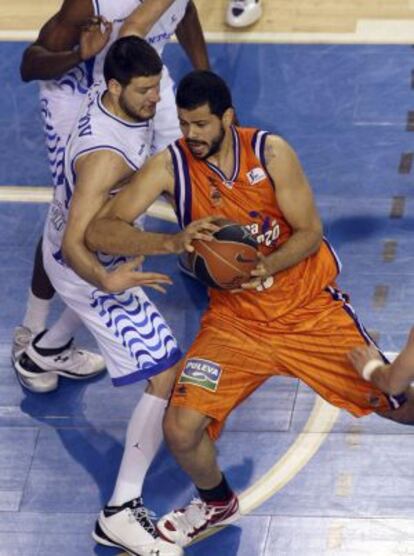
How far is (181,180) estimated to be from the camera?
6.23 metres

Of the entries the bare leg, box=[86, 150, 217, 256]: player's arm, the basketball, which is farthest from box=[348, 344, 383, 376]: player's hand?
box=[86, 150, 217, 256]: player's arm

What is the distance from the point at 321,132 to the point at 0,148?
2.36 meters

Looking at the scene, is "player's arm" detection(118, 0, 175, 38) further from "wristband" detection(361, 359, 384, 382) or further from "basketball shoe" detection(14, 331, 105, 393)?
"wristband" detection(361, 359, 384, 382)

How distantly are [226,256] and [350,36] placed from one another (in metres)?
4.70

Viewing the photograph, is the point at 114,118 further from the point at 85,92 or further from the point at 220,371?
the point at 220,371

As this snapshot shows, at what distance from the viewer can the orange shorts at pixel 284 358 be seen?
616 cm

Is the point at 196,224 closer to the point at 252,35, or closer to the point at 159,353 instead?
the point at 159,353

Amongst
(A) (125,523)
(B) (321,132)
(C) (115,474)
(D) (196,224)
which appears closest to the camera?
(D) (196,224)

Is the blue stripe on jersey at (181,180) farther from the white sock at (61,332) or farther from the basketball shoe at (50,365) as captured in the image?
the basketball shoe at (50,365)

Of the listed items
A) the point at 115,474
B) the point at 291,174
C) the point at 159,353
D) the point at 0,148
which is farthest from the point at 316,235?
the point at 0,148

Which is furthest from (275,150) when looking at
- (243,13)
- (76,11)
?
(243,13)

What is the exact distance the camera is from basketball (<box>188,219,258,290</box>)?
5996 millimetres

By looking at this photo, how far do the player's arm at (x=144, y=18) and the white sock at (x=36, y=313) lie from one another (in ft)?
5.25

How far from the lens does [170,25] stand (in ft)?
24.6
